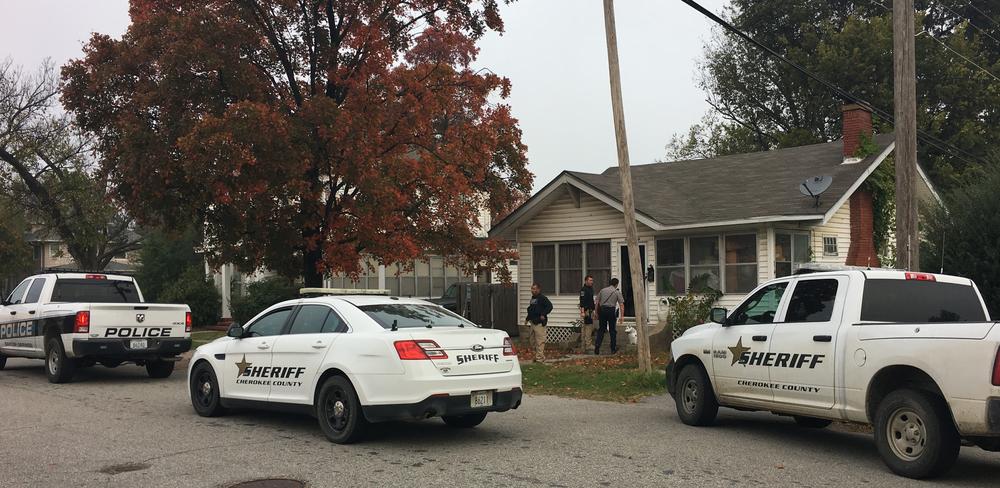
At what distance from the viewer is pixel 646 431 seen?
9.66 metres

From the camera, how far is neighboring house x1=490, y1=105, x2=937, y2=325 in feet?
61.2

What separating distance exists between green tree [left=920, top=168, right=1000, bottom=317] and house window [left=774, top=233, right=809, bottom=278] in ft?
13.6

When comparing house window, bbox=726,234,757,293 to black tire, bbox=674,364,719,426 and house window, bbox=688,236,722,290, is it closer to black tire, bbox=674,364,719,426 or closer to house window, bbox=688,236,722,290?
house window, bbox=688,236,722,290

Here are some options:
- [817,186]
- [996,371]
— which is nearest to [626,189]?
[817,186]

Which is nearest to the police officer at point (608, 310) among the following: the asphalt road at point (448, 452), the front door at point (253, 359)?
the asphalt road at point (448, 452)

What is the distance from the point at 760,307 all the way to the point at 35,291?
504 inches

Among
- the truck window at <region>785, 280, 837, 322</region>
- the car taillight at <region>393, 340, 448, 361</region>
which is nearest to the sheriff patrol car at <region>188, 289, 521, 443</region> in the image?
the car taillight at <region>393, 340, 448, 361</region>

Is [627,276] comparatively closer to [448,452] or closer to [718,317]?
[718,317]

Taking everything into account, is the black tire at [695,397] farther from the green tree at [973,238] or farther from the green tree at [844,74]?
the green tree at [844,74]

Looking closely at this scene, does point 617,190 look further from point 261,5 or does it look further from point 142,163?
point 142,163

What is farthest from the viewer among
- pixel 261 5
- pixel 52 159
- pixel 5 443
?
pixel 52 159

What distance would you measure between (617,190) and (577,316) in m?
3.24

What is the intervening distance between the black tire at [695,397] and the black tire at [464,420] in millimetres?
2411

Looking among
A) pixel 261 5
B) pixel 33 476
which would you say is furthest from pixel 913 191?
pixel 261 5
